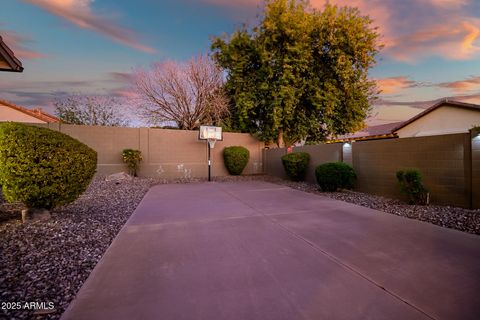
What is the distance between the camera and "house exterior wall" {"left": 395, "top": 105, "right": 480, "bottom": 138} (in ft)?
40.0

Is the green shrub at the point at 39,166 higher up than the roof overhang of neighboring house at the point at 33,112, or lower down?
lower down

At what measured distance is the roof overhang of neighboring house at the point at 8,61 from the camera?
4.97m

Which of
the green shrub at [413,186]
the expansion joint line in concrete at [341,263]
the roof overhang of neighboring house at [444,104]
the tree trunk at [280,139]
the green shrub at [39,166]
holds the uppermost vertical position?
the roof overhang of neighboring house at [444,104]

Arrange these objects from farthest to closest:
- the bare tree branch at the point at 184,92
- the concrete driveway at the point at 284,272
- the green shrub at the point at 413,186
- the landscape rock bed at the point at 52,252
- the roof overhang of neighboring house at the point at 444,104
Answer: the bare tree branch at the point at 184,92 < the roof overhang of neighboring house at the point at 444,104 < the green shrub at the point at 413,186 < the landscape rock bed at the point at 52,252 < the concrete driveway at the point at 284,272

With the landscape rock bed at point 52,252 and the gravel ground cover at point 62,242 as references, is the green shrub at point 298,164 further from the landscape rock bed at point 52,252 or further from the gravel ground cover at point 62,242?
the landscape rock bed at point 52,252

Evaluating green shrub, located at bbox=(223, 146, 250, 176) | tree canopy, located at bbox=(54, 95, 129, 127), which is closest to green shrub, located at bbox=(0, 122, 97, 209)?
green shrub, located at bbox=(223, 146, 250, 176)

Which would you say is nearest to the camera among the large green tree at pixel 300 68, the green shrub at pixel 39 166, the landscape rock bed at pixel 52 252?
the landscape rock bed at pixel 52 252

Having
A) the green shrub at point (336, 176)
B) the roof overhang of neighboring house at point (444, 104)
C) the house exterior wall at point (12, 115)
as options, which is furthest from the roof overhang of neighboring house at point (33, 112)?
the roof overhang of neighboring house at point (444, 104)

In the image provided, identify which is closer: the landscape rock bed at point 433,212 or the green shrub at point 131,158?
the landscape rock bed at point 433,212

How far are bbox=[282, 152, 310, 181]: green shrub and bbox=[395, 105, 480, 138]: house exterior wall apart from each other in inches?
360

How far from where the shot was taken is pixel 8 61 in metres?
5.27

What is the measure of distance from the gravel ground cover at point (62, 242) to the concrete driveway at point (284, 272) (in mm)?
189

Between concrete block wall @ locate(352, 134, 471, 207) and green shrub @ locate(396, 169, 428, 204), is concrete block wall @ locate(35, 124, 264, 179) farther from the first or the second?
green shrub @ locate(396, 169, 428, 204)

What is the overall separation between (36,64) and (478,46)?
15.6 meters
